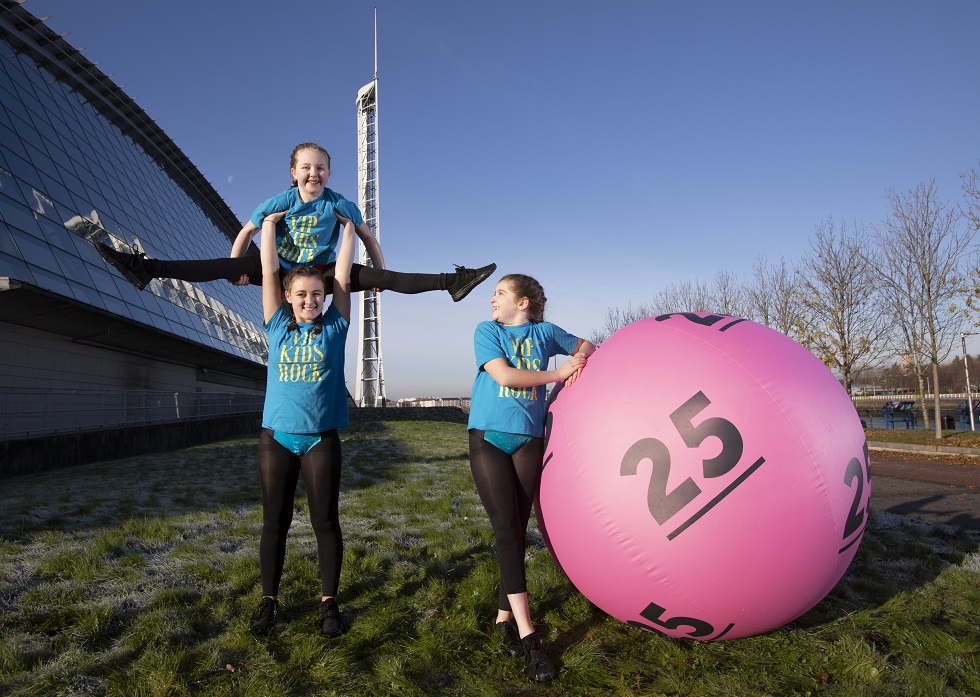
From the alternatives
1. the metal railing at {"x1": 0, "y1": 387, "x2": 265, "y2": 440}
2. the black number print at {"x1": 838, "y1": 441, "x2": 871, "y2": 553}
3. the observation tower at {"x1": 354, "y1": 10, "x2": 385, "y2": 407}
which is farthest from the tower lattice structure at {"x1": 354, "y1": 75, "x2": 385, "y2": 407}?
the black number print at {"x1": 838, "y1": 441, "x2": 871, "y2": 553}

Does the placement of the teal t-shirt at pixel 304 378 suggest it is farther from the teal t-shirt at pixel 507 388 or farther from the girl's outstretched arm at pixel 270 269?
the teal t-shirt at pixel 507 388

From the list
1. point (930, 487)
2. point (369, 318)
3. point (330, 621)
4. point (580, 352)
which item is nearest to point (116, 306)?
point (330, 621)

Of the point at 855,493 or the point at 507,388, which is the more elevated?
the point at 507,388

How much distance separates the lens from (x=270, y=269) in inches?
148

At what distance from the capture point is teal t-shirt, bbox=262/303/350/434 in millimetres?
3518

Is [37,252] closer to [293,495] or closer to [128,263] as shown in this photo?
[128,263]

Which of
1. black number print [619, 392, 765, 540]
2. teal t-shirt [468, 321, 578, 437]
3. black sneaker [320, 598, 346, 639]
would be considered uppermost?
teal t-shirt [468, 321, 578, 437]

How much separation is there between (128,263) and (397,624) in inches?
115

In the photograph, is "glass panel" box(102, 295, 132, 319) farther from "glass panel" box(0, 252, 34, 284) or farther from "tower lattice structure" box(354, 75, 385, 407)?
"tower lattice structure" box(354, 75, 385, 407)

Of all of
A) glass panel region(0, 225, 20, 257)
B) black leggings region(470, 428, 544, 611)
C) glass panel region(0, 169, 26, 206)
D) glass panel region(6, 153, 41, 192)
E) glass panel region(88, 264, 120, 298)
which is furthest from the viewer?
glass panel region(88, 264, 120, 298)

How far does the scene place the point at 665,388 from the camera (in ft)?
10.5

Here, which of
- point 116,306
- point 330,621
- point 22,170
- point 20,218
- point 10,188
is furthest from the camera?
point 116,306

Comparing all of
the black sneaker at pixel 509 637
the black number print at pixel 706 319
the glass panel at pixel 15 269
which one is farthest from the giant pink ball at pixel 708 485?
Answer: the glass panel at pixel 15 269

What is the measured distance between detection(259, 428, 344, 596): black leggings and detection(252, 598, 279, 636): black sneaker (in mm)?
73
